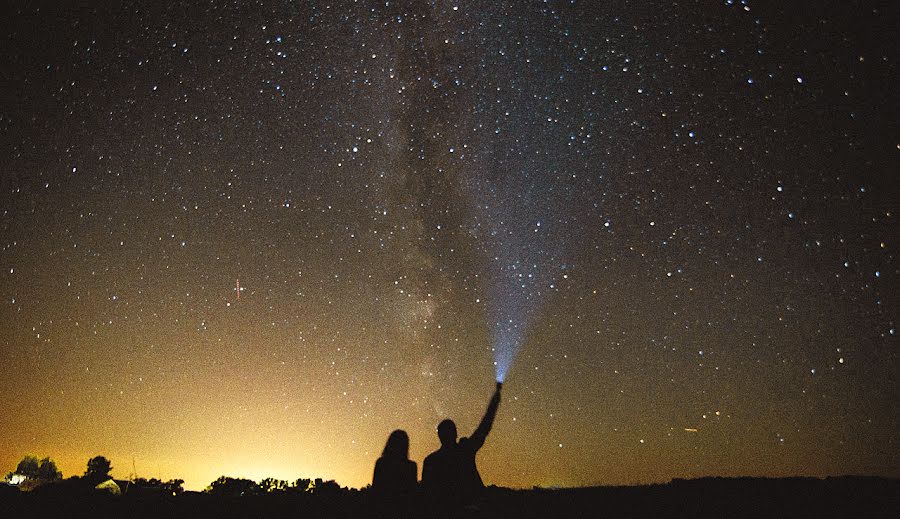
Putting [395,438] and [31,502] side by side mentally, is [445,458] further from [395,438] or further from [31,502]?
[31,502]

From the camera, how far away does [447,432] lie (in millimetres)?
4559

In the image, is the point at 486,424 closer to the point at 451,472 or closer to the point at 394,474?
the point at 451,472

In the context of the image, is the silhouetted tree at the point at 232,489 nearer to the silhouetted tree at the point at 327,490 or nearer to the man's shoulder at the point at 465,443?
the silhouetted tree at the point at 327,490

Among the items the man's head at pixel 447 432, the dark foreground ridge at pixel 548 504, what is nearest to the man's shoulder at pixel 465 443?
the man's head at pixel 447 432

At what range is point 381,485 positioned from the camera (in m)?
4.02

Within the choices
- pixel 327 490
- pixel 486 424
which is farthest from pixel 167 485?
pixel 486 424

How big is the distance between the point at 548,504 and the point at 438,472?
36.6 inches

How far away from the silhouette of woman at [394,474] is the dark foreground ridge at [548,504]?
0.32 ft

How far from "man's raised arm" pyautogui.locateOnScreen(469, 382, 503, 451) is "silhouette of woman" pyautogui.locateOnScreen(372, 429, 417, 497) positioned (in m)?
0.85

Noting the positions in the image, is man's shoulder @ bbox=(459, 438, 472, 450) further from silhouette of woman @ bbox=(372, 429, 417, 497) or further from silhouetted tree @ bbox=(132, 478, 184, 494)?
silhouetted tree @ bbox=(132, 478, 184, 494)

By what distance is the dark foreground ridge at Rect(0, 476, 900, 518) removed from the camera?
384 cm

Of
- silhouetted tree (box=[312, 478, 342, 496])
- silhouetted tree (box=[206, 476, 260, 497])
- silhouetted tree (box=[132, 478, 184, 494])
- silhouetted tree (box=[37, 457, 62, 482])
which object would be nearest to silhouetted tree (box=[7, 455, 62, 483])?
silhouetted tree (box=[37, 457, 62, 482])

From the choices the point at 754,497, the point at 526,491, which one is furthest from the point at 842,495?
the point at 526,491

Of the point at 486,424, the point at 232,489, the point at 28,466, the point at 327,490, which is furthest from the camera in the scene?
the point at 28,466
